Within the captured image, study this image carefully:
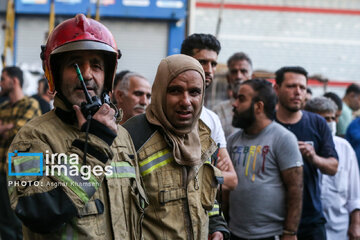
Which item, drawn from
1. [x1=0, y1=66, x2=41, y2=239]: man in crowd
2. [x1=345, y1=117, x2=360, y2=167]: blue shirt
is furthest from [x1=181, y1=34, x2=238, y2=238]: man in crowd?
[x1=345, y1=117, x2=360, y2=167]: blue shirt

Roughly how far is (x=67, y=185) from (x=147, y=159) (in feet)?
2.05

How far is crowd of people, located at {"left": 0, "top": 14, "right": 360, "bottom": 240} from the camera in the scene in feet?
6.96

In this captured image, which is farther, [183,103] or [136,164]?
[183,103]

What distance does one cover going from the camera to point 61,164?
7.00 feet

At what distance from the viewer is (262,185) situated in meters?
4.27

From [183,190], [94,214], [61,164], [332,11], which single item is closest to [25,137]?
[61,164]

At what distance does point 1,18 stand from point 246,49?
831cm

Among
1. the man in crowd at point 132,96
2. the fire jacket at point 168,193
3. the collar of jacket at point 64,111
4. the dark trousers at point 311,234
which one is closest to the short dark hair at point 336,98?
the dark trousers at point 311,234

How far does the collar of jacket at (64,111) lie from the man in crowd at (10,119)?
168 inches

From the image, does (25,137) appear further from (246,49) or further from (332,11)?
(332,11)

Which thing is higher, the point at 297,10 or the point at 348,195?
the point at 297,10

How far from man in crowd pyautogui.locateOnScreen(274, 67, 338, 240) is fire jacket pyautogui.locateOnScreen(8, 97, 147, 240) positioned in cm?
272

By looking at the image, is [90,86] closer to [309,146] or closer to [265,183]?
[265,183]

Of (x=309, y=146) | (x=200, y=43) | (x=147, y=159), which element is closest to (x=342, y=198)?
(x=309, y=146)
